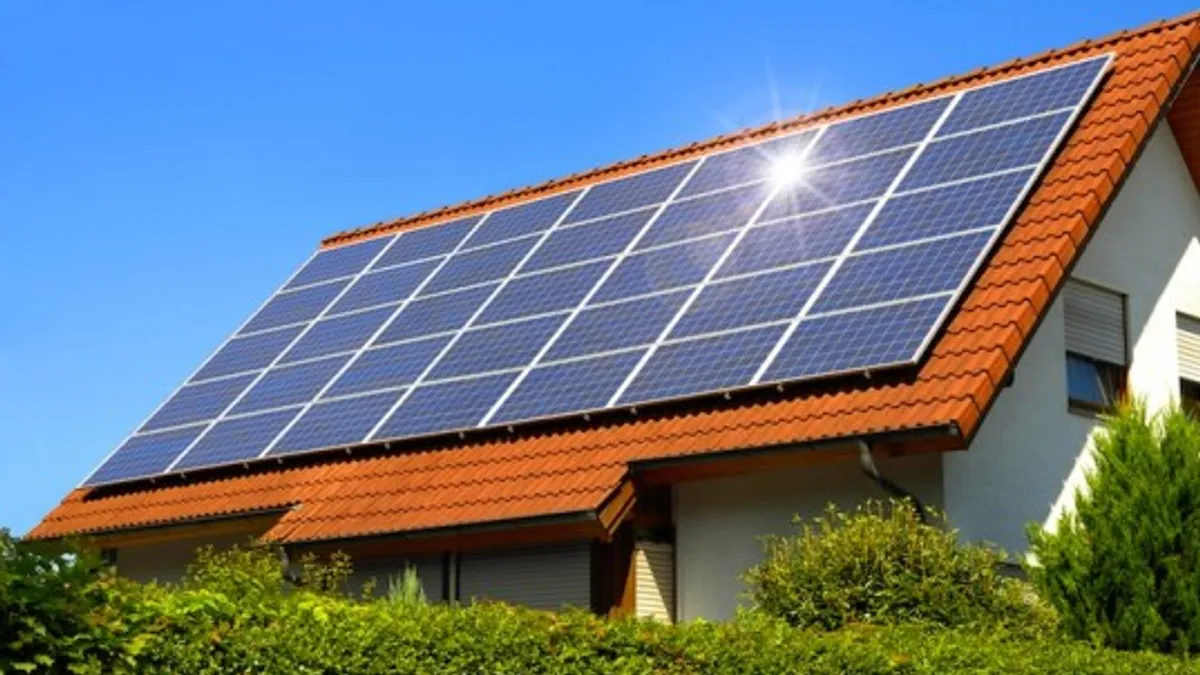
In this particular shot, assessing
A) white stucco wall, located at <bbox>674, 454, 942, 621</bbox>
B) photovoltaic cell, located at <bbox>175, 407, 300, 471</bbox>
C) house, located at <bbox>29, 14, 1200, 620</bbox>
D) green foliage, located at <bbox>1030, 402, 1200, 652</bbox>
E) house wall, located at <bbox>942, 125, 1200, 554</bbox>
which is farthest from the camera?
photovoltaic cell, located at <bbox>175, 407, 300, 471</bbox>

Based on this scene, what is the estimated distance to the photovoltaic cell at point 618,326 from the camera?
69.0ft

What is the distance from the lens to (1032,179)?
20062 millimetres

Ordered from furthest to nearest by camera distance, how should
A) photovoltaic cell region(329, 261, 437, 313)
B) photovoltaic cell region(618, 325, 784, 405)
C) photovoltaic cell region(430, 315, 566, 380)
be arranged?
photovoltaic cell region(329, 261, 437, 313) < photovoltaic cell region(430, 315, 566, 380) < photovoltaic cell region(618, 325, 784, 405)

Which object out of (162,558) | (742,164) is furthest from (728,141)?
(162,558)

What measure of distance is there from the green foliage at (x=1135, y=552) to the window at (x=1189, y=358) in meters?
5.11

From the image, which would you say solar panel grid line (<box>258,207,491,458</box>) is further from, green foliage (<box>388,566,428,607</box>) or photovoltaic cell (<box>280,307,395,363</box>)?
green foliage (<box>388,566,428,607</box>)

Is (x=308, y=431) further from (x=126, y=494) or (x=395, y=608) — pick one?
(x=395, y=608)

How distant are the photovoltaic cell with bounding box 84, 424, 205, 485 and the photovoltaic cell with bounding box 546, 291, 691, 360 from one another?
6091 millimetres

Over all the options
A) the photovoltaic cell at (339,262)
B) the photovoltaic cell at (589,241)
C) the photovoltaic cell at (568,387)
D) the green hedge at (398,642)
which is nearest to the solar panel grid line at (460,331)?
Answer: the photovoltaic cell at (589,241)

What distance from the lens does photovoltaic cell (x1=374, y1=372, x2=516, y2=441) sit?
2156cm

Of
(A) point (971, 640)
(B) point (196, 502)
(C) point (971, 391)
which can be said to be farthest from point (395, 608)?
(B) point (196, 502)

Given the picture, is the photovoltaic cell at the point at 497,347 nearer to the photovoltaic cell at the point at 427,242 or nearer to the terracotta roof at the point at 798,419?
the terracotta roof at the point at 798,419

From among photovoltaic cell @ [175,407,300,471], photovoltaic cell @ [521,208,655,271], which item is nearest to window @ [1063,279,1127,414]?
photovoltaic cell @ [521,208,655,271]

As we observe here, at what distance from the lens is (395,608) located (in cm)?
1206
